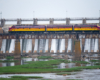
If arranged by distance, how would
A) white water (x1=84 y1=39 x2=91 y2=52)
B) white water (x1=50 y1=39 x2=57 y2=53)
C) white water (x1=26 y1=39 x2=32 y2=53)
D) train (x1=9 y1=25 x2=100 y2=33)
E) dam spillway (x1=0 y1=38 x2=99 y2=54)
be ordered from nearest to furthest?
train (x1=9 y1=25 x2=100 y2=33), dam spillway (x1=0 y1=38 x2=99 y2=54), white water (x1=84 y1=39 x2=91 y2=52), white water (x1=26 y1=39 x2=32 y2=53), white water (x1=50 y1=39 x2=57 y2=53)

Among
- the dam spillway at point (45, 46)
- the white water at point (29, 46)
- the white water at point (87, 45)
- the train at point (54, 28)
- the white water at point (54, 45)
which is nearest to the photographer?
the train at point (54, 28)

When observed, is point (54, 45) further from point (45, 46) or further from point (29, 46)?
point (29, 46)

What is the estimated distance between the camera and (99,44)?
107875 mm

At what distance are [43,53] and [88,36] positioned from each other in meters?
27.2

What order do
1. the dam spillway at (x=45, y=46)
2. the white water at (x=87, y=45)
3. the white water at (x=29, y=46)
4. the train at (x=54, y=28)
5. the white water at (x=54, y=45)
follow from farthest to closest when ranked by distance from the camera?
the white water at (x=54, y=45) < the white water at (x=29, y=46) < the white water at (x=87, y=45) < the dam spillway at (x=45, y=46) < the train at (x=54, y=28)

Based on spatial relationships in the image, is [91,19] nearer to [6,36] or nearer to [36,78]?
[6,36]

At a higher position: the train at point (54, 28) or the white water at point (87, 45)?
the train at point (54, 28)

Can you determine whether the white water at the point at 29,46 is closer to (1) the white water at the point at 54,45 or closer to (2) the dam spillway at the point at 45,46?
(2) the dam spillway at the point at 45,46

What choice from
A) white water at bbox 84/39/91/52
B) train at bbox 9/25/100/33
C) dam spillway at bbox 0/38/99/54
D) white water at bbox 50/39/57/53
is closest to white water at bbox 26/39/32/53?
dam spillway at bbox 0/38/99/54

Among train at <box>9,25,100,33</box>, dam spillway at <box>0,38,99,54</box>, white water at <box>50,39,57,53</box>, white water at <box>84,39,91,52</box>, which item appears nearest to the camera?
train at <box>9,25,100,33</box>

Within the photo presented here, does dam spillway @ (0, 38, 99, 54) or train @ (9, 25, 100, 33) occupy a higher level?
train @ (9, 25, 100, 33)

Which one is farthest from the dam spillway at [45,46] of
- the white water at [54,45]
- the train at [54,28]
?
the train at [54,28]

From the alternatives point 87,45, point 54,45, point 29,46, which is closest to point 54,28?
point 54,45

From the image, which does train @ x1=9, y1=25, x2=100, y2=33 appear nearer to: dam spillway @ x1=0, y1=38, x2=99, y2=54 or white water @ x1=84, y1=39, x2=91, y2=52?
dam spillway @ x1=0, y1=38, x2=99, y2=54
